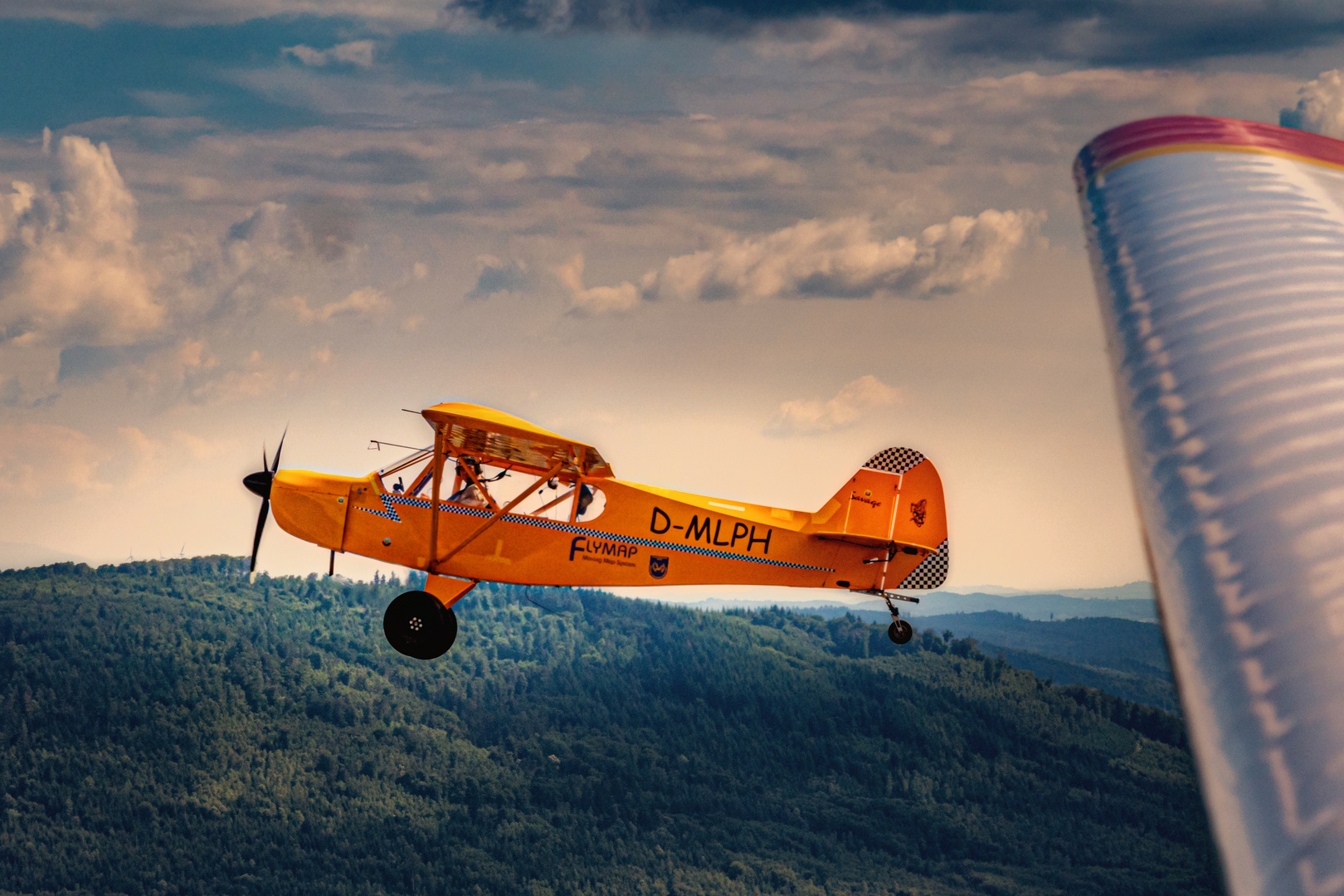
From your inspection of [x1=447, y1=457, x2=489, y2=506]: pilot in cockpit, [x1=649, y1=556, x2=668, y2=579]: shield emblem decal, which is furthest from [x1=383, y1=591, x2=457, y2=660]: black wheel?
[x1=649, y1=556, x2=668, y2=579]: shield emblem decal

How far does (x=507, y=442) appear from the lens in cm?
2212

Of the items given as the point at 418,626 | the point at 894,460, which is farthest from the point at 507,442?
the point at 894,460

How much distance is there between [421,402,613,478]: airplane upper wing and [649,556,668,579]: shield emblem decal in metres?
1.94

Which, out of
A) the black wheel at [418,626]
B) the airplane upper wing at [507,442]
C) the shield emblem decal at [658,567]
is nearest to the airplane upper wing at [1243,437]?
the airplane upper wing at [507,442]

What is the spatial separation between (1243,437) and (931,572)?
2402 centimetres

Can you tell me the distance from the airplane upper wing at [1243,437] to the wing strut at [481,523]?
1850cm

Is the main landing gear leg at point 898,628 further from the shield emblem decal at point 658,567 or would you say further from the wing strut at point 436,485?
the wing strut at point 436,485

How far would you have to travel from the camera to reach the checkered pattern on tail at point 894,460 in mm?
27097

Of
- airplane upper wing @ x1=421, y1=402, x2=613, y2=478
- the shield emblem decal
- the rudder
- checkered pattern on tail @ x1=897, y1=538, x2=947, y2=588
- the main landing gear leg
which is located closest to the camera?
airplane upper wing @ x1=421, y1=402, x2=613, y2=478

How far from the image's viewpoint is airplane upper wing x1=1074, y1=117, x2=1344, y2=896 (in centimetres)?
202

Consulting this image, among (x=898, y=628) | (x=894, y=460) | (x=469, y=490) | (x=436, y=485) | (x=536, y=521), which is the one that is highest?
(x=894, y=460)

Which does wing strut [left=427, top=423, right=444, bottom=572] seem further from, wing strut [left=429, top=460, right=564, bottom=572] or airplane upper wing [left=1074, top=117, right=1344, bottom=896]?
airplane upper wing [left=1074, top=117, right=1344, bottom=896]

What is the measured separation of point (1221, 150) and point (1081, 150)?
1.76 feet

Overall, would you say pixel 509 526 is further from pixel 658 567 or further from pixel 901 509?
pixel 901 509
